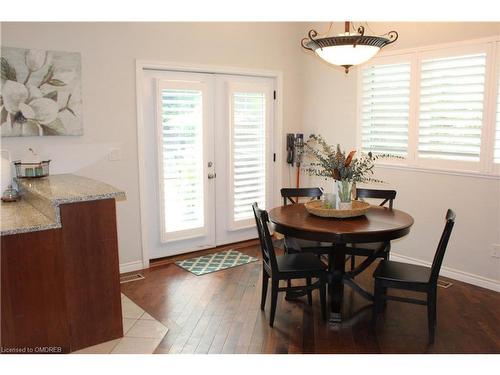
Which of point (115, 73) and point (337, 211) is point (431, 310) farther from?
point (115, 73)

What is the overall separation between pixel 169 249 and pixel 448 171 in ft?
9.59

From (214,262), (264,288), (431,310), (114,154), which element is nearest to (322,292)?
(264,288)

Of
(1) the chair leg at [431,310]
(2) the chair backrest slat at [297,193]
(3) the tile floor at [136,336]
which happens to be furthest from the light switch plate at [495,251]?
(3) the tile floor at [136,336]

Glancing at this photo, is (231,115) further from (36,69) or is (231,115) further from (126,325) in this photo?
(126,325)

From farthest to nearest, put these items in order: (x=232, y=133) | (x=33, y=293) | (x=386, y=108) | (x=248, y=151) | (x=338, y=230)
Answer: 1. (x=248, y=151)
2. (x=232, y=133)
3. (x=386, y=108)
4. (x=338, y=230)
5. (x=33, y=293)

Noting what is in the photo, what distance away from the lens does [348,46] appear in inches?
115

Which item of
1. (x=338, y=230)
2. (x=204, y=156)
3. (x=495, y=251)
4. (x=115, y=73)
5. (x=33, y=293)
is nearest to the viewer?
(x=33, y=293)

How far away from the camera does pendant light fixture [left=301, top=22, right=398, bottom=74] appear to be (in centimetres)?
A: 285

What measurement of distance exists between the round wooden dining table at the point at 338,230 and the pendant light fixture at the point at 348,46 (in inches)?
45.9

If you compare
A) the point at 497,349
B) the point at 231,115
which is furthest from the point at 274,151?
the point at 497,349

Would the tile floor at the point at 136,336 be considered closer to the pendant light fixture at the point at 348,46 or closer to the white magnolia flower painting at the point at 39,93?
the white magnolia flower painting at the point at 39,93

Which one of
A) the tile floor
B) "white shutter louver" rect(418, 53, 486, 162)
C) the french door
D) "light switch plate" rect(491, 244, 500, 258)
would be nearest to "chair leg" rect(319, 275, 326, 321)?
the tile floor

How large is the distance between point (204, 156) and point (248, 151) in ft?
2.07

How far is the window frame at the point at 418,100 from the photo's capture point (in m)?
3.69
